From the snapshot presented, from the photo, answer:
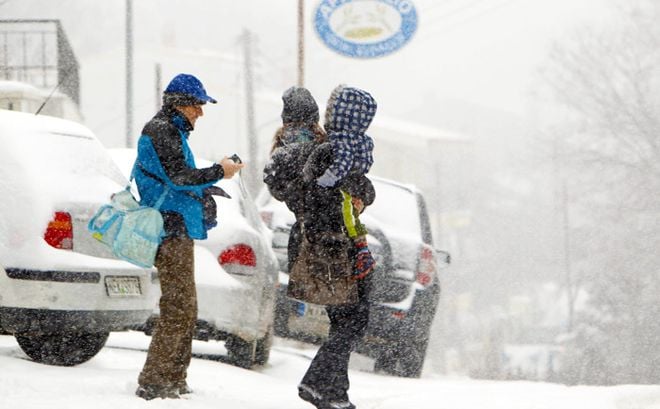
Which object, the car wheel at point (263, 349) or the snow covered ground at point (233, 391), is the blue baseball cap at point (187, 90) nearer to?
the snow covered ground at point (233, 391)

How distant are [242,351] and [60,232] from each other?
2.77m

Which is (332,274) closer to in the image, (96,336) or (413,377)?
(96,336)

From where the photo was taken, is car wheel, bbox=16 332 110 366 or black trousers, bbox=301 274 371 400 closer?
black trousers, bbox=301 274 371 400

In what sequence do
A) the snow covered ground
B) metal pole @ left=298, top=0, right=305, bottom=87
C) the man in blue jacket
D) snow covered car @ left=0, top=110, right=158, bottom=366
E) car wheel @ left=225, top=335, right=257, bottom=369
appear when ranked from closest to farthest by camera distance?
the snow covered ground, the man in blue jacket, snow covered car @ left=0, top=110, right=158, bottom=366, car wheel @ left=225, top=335, right=257, bottom=369, metal pole @ left=298, top=0, right=305, bottom=87

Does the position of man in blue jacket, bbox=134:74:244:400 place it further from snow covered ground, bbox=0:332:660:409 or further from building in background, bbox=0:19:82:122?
building in background, bbox=0:19:82:122

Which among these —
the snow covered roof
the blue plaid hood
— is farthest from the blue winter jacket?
the snow covered roof

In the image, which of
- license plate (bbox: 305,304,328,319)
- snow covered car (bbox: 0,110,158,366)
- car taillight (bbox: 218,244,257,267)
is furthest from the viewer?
license plate (bbox: 305,304,328,319)

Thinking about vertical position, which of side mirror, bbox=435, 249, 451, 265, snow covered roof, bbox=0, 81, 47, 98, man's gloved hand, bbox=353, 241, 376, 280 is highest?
man's gloved hand, bbox=353, 241, 376, 280

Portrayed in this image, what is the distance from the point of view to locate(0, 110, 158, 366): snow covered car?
19.5 feet

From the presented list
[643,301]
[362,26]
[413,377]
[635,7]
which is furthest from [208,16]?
[413,377]

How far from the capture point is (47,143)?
6.59 metres

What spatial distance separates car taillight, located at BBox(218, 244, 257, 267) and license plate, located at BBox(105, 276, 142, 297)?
1460 mm

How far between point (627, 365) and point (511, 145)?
2764 inches

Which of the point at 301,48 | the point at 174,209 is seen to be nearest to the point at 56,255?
the point at 174,209
